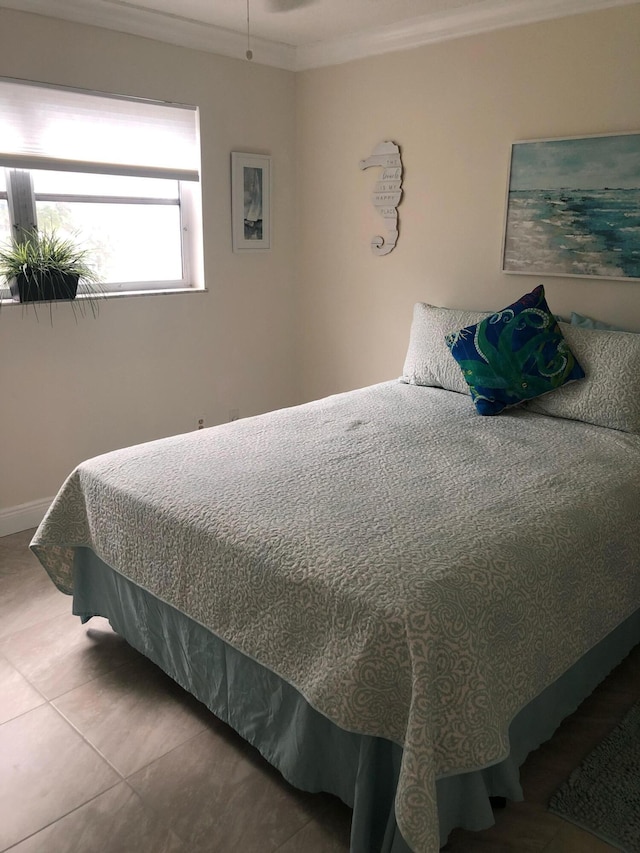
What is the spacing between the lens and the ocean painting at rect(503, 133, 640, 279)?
9.53ft

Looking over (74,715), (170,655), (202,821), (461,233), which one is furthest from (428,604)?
(461,233)

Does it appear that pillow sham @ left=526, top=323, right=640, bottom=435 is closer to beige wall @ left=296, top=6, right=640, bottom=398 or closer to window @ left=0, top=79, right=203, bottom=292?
beige wall @ left=296, top=6, right=640, bottom=398

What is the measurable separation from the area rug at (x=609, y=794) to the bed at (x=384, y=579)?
14 cm

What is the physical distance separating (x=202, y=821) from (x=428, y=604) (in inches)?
33.3

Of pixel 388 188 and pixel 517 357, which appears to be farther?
pixel 388 188

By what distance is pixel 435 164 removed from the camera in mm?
3547

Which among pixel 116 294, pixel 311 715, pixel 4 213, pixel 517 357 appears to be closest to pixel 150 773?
pixel 311 715

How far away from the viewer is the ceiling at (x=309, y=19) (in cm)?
304

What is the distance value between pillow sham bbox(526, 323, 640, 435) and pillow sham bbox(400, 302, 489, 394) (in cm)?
42

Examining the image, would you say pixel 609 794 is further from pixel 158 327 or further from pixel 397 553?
pixel 158 327

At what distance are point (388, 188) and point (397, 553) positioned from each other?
259cm

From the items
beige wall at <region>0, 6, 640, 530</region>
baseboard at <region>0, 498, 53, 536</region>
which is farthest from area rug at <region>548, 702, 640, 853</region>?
baseboard at <region>0, 498, 53, 536</region>

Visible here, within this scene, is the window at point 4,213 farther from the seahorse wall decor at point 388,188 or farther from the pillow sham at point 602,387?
the pillow sham at point 602,387

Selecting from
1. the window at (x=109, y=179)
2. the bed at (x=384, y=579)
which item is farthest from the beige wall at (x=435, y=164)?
the bed at (x=384, y=579)
